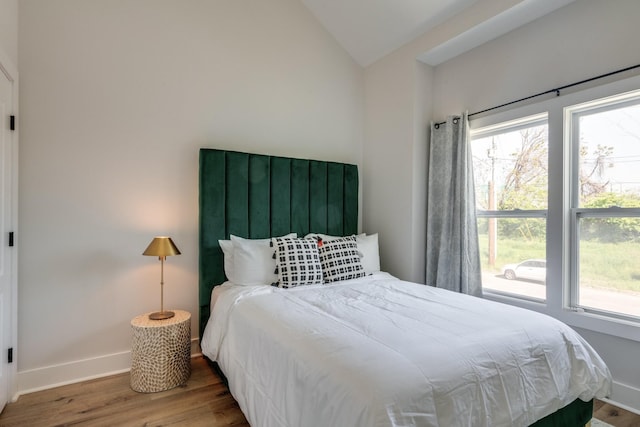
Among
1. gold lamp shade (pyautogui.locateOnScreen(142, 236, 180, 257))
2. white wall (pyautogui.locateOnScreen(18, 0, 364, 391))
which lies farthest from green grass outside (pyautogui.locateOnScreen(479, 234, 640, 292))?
gold lamp shade (pyautogui.locateOnScreen(142, 236, 180, 257))

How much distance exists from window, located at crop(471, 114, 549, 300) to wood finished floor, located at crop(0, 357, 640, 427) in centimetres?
99

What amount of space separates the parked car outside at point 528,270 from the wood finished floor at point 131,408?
2.92ft

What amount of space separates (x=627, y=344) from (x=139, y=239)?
350 centimetres

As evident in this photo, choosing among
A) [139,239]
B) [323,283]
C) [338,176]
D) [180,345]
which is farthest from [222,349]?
[338,176]

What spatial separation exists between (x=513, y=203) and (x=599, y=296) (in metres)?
0.88

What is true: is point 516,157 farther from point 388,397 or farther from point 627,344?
point 388,397

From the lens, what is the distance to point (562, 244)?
243cm

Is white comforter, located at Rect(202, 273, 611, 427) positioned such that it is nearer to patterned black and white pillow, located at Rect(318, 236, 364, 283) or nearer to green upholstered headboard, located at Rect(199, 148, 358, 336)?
patterned black and white pillow, located at Rect(318, 236, 364, 283)

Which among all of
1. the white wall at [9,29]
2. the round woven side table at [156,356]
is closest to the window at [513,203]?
the round woven side table at [156,356]

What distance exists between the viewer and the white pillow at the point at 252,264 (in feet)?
8.45

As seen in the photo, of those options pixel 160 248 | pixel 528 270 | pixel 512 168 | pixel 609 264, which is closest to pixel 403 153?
pixel 512 168

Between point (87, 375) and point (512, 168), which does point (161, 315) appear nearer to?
point (87, 375)

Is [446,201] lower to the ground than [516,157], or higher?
lower

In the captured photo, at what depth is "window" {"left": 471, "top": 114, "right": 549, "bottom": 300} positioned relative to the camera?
2.65 metres
